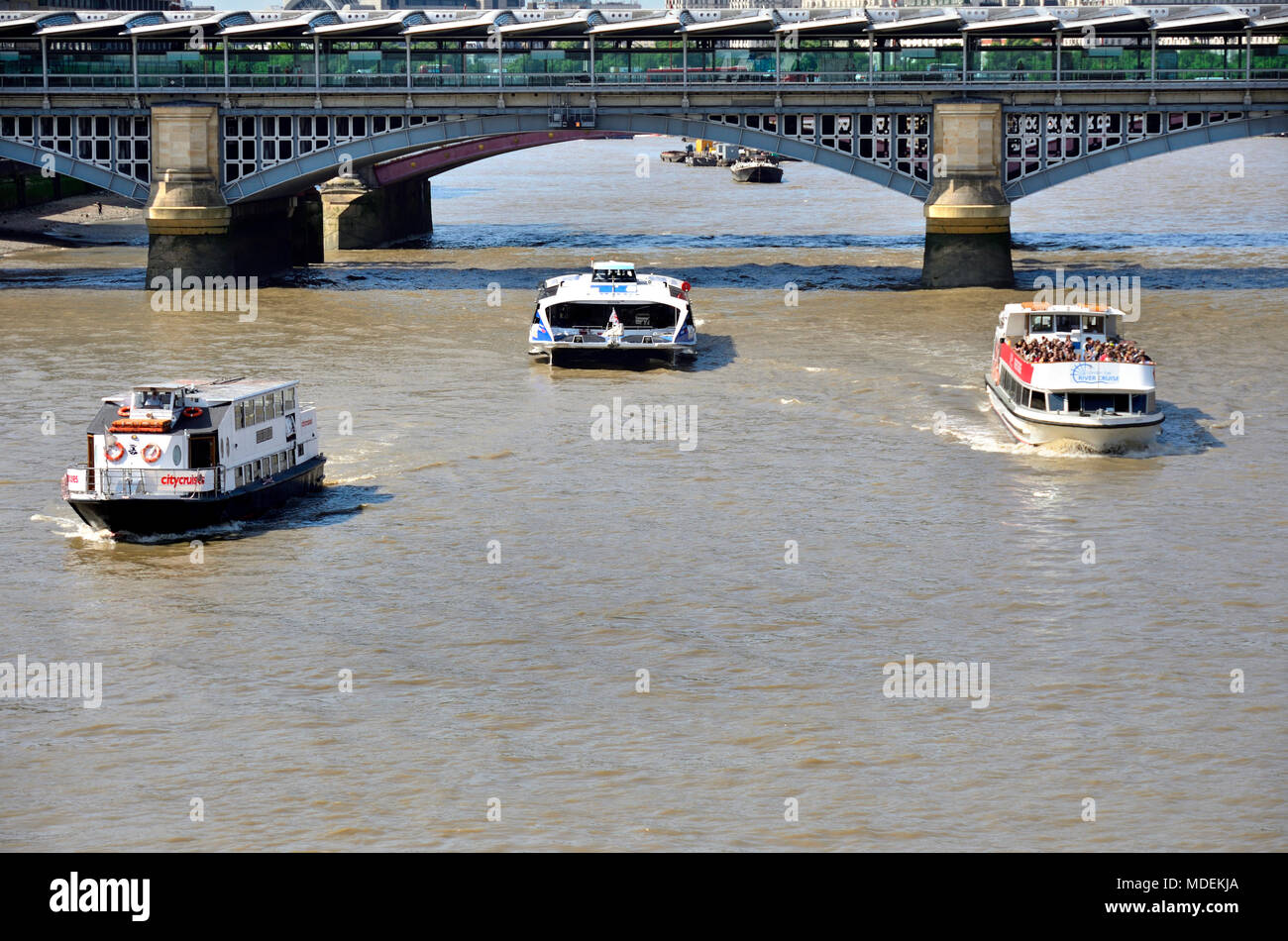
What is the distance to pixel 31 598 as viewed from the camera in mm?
31141

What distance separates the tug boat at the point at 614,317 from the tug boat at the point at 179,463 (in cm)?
1657

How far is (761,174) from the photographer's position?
142000mm

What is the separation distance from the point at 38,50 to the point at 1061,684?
5878 centimetres

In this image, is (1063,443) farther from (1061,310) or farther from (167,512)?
(167,512)

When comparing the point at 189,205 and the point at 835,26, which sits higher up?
the point at 835,26

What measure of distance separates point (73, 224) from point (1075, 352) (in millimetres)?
63929

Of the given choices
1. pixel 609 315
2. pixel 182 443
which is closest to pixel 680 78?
pixel 609 315

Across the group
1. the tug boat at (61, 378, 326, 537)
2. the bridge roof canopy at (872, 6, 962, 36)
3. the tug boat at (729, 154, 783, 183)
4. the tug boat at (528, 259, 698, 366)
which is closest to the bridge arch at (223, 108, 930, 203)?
the bridge roof canopy at (872, 6, 962, 36)

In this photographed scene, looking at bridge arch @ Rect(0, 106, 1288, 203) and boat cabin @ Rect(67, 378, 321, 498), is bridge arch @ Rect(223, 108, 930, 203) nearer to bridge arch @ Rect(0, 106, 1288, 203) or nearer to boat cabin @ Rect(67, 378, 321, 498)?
bridge arch @ Rect(0, 106, 1288, 203)

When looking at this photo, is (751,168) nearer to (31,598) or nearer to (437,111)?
(437,111)

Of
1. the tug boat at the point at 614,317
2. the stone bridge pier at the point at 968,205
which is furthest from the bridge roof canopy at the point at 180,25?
the stone bridge pier at the point at 968,205

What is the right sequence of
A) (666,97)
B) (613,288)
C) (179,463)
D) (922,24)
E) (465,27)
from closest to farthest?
(179,463) → (613,288) → (922,24) → (666,97) → (465,27)

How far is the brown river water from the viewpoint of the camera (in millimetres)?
22719
